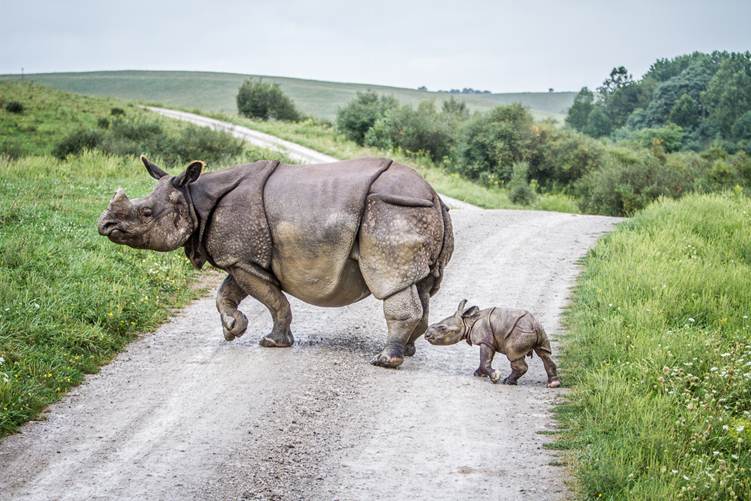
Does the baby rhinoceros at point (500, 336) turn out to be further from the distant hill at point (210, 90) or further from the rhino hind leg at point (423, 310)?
the distant hill at point (210, 90)

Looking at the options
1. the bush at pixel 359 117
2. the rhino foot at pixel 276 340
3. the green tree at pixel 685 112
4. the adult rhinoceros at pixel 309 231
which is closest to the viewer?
the adult rhinoceros at pixel 309 231

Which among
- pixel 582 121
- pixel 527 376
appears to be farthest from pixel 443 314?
pixel 582 121

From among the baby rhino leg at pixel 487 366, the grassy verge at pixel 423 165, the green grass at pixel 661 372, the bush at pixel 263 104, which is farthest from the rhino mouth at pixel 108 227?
the bush at pixel 263 104

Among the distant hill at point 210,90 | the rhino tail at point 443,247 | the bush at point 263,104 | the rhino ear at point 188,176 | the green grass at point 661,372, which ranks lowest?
the distant hill at point 210,90

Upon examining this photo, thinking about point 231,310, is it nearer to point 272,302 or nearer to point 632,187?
point 272,302

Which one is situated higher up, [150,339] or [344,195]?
[344,195]

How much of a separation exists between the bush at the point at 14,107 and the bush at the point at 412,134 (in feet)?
55.1

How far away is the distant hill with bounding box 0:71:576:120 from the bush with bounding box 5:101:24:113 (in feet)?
189

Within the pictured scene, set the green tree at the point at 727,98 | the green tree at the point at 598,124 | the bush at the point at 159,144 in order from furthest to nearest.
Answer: the green tree at the point at 598,124
the green tree at the point at 727,98
the bush at the point at 159,144

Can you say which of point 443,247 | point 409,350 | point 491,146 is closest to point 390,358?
point 409,350

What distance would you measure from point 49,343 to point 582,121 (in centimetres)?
8348

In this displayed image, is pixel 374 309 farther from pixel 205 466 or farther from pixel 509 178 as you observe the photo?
pixel 509 178

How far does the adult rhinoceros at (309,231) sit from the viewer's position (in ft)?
31.4

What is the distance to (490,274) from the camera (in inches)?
591
